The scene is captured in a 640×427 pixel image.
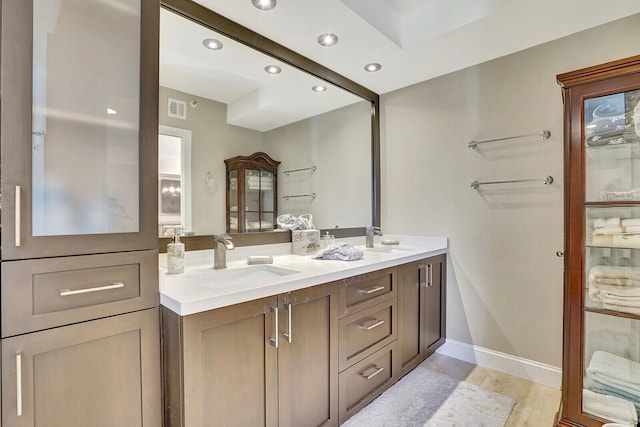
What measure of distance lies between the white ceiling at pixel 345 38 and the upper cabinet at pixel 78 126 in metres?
0.58

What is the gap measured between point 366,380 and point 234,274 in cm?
98

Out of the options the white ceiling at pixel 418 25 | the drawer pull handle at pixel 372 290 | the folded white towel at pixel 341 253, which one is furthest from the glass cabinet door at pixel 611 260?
the folded white towel at pixel 341 253

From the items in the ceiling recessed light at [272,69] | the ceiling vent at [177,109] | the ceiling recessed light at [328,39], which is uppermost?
the ceiling recessed light at [328,39]

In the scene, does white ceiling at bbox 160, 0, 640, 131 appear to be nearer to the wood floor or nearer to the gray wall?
the gray wall

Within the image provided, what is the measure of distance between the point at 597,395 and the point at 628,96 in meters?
1.50

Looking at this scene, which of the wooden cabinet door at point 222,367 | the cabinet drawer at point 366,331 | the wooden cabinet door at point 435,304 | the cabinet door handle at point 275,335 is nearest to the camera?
the wooden cabinet door at point 222,367

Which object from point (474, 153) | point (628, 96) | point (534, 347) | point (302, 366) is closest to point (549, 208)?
point (474, 153)

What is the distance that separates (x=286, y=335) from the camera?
134 centimetres

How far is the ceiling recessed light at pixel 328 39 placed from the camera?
79.4 inches

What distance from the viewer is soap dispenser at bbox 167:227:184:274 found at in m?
1.52

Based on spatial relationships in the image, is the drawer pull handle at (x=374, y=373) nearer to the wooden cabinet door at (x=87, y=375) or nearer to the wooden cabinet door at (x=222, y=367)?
Result: the wooden cabinet door at (x=222, y=367)

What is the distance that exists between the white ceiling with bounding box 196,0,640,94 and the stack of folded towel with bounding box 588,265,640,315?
4.80ft

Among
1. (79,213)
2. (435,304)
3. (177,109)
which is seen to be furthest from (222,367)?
(435,304)

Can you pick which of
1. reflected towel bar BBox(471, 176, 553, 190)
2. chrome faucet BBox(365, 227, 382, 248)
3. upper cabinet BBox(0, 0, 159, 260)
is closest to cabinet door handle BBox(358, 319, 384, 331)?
chrome faucet BBox(365, 227, 382, 248)
